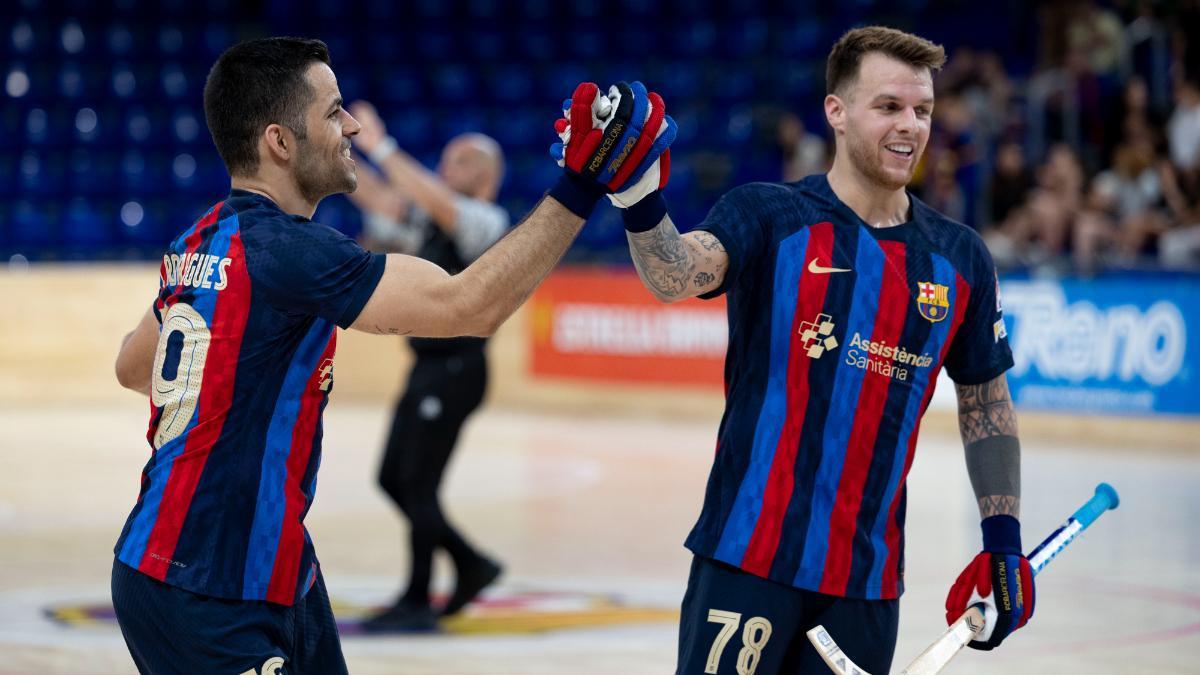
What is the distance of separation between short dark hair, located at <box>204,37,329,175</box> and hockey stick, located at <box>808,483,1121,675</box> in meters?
1.57

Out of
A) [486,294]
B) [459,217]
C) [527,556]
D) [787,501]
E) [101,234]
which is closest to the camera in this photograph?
[486,294]

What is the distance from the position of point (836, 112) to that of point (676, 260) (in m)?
0.69

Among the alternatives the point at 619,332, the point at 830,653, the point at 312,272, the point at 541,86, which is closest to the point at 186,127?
the point at 541,86

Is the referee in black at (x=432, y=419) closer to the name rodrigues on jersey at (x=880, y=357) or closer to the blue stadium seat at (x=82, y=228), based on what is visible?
the name rodrigues on jersey at (x=880, y=357)

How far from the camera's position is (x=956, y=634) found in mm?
3699

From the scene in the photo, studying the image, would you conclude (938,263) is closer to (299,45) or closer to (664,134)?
(664,134)

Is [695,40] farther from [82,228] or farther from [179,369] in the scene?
[179,369]

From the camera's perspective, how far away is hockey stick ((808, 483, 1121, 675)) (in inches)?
136

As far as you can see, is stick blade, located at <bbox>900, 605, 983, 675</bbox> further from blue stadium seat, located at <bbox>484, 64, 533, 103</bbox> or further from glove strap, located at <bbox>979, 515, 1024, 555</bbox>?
blue stadium seat, located at <bbox>484, 64, 533, 103</bbox>

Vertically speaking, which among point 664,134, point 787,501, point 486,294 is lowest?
point 787,501

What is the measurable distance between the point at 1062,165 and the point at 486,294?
466 inches

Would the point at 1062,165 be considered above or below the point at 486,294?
above

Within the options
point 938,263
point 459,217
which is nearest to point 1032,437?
point 459,217

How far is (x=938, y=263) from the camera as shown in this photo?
3.80 m
